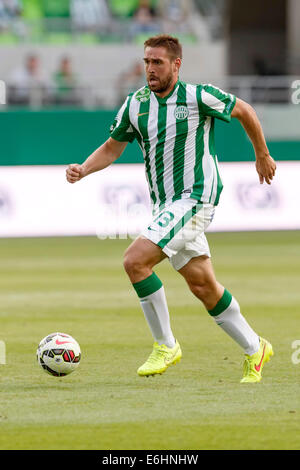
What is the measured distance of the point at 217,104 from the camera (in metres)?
7.30

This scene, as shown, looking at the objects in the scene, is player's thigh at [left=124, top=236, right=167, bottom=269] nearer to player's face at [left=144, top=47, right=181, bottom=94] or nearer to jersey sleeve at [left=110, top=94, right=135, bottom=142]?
jersey sleeve at [left=110, top=94, right=135, bottom=142]

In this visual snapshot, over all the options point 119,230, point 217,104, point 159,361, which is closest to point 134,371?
point 159,361

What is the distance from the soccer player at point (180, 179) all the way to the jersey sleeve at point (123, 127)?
2 centimetres

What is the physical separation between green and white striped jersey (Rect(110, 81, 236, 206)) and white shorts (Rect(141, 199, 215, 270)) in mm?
89

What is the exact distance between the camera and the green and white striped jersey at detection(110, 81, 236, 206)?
734 cm

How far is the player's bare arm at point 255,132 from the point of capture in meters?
7.34

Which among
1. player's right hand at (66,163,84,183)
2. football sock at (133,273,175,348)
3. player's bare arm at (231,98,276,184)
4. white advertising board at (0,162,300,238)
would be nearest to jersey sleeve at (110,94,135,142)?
player's right hand at (66,163,84,183)

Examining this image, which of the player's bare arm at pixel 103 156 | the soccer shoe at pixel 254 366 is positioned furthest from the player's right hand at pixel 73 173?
the soccer shoe at pixel 254 366

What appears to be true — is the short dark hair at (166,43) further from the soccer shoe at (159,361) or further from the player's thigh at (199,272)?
the soccer shoe at (159,361)

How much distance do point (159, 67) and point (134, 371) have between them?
228 centimetres

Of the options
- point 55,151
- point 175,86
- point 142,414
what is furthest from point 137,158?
point 142,414

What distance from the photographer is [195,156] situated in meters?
7.38

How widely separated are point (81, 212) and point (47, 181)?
0.89m

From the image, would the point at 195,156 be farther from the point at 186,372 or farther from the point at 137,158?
the point at 137,158
